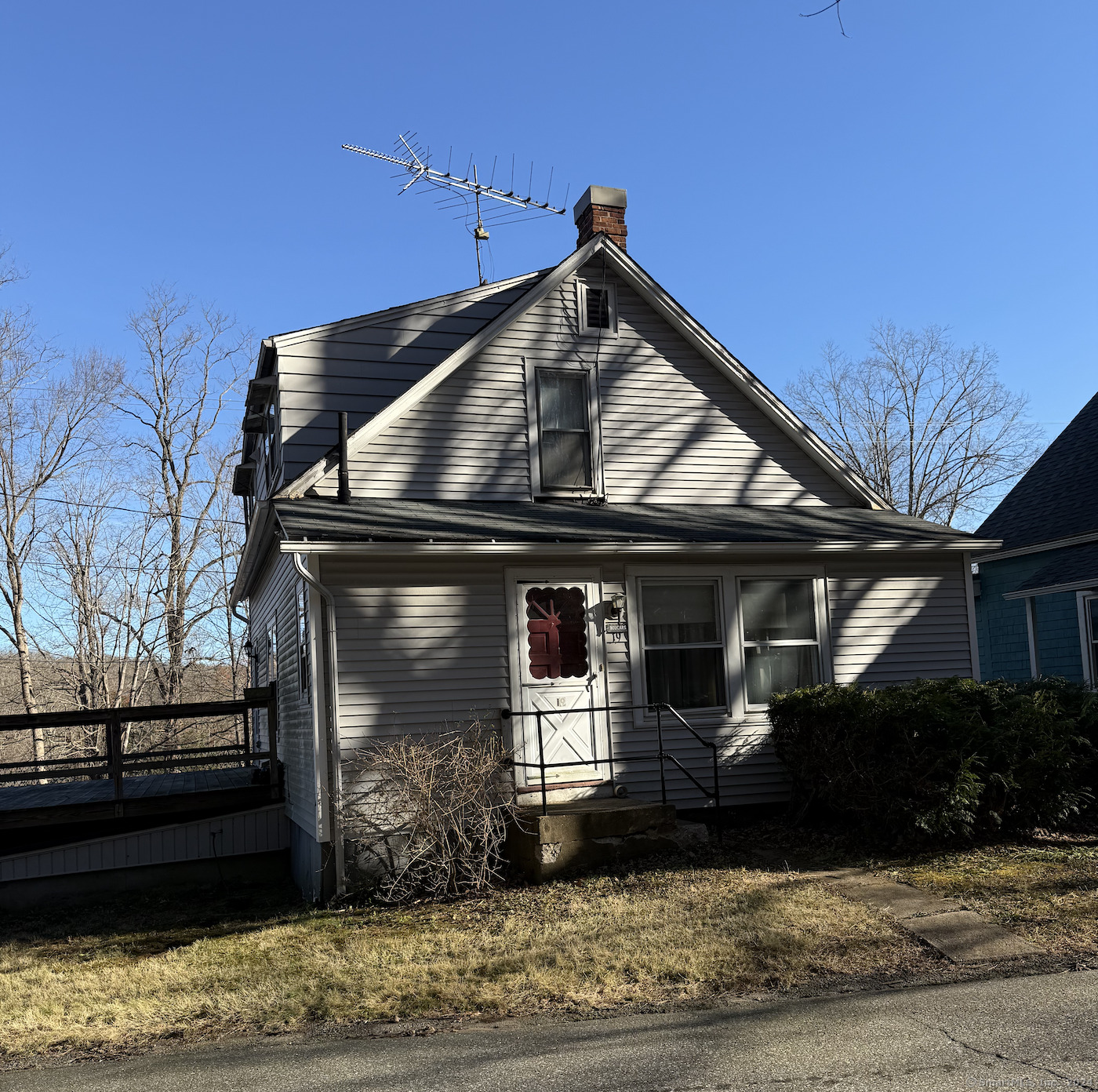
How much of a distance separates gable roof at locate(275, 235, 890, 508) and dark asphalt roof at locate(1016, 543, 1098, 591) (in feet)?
14.7

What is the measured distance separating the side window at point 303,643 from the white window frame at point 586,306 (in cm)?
460

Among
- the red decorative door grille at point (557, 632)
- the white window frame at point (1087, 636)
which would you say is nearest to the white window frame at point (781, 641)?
the red decorative door grille at point (557, 632)

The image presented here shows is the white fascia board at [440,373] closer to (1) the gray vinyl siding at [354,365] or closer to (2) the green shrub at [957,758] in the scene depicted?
(1) the gray vinyl siding at [354,365]

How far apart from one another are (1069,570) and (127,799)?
14030 mm

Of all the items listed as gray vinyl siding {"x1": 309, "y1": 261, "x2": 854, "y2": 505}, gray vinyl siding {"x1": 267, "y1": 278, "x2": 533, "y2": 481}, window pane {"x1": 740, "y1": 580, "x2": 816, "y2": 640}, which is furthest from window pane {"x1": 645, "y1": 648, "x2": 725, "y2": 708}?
gray vinyl siding {"x1": 267, "y1": 278, "x2": 533, "y2": 481}

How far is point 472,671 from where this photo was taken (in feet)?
32.9

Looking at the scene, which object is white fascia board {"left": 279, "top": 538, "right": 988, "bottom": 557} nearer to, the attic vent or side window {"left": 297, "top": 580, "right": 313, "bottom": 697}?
side window {"left": 297, "top": 580, "right": 313, "bottom": 697}

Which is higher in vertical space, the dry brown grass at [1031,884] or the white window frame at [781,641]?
the white window frame at [781,641]

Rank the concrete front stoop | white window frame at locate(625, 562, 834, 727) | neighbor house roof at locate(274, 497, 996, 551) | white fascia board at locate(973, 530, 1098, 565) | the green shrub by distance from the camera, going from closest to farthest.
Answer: the green shrub < the concrete front stoop < neighbor house roof at locate(274, 497, 996, 551) < white window frame at locate(625, 562, 834, 727) < white fascia board at locate(973, 530, 1098, 565)

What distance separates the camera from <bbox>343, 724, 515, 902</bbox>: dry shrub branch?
8.91m

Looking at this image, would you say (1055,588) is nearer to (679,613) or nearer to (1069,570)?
(1069,570)

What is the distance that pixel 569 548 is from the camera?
32.5 feet

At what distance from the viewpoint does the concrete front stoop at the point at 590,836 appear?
8.96 m

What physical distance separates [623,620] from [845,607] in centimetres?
273
